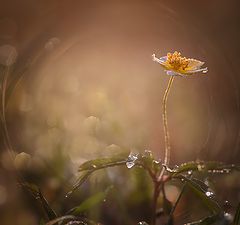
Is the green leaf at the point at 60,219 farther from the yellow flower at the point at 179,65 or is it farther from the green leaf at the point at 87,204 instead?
the yellow flower at the point at 179,65

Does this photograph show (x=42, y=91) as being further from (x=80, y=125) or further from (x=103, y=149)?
(x=103, y=149)

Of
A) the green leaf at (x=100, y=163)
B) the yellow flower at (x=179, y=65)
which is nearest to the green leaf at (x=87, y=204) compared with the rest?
the green leaf at (x=100, y=163)

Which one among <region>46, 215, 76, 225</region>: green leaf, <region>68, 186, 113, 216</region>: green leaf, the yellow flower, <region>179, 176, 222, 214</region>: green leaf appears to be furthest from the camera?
the yellow flower

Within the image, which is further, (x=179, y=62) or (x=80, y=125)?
(x=80, y=125)

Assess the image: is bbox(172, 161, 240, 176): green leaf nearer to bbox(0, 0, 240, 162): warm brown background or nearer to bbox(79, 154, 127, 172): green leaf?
bbox(79, 154, 127, 172): green leaf

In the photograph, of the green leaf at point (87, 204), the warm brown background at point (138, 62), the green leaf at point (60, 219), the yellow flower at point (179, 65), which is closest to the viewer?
the green leaf at point (60, 219)

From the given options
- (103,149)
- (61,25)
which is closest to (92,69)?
(61,25)

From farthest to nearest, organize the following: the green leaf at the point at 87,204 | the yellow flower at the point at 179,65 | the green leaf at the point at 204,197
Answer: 1. the yellow flower at the point at 179,65
2. the green leaf at the point at 87,204
3. the green leaf at the point at 204,197

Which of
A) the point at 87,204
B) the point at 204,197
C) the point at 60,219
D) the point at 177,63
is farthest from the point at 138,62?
the point at 60,219

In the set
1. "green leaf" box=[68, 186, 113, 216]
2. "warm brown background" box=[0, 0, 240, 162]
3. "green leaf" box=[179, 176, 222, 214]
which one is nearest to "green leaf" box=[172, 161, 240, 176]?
"green leaf" box=[179, 176, 222, 214]
